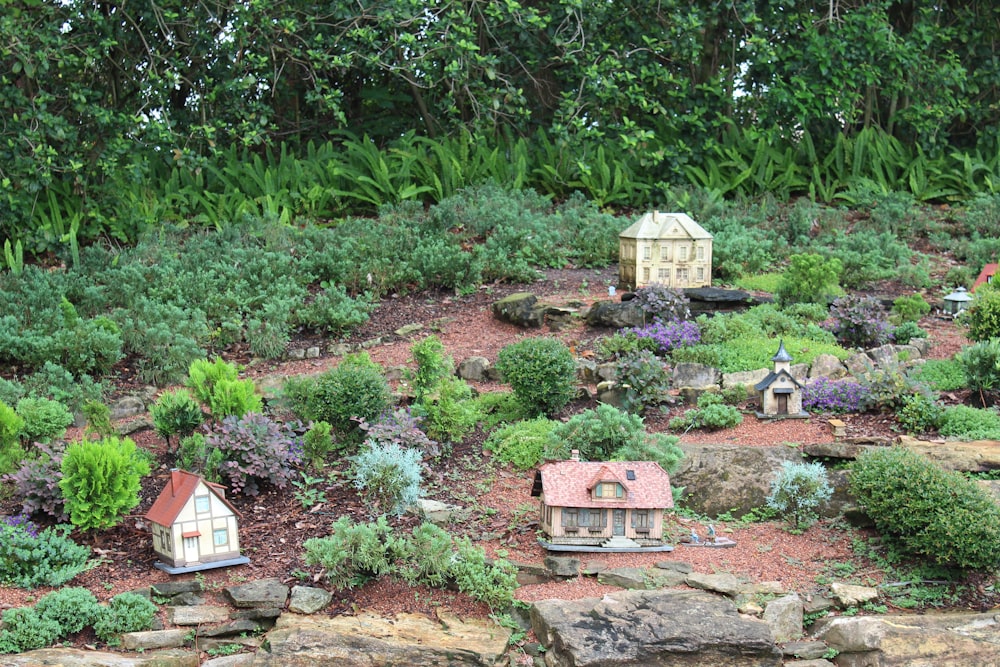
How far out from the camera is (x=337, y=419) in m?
8.18

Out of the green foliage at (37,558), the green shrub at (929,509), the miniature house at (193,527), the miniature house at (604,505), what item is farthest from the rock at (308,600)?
the green shrub at (929,509)

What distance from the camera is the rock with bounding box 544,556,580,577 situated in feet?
22.1

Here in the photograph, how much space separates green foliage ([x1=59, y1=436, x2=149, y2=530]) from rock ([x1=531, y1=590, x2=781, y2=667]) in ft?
8.54

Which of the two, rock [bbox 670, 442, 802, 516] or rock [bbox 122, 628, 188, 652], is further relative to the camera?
rock [bbox 670, 442, 802, 516]

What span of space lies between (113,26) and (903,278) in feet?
33.5

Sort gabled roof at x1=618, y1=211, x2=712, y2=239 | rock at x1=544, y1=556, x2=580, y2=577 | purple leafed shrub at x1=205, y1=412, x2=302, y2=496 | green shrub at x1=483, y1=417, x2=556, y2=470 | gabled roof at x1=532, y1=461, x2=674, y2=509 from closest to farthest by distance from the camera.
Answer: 1. rock at x1=544, y1=556, x2=580, y2=577
2. gabled roof at x1=532, y1=461, x2=674, y2=509
3. purple leafed shrub at x1=205, y1=412, x2=302, y2=496
4. green shrub at x1=483, y1=417, x2=556, y2=470
5. gabled roof at x1=618, y1=211, x2=712, y2=239

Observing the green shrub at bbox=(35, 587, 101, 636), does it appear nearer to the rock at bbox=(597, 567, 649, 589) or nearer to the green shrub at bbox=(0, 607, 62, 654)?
the green shrub at bbox=(0, 607, 62, 654)

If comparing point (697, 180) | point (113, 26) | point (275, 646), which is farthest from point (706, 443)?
point (113, 26)

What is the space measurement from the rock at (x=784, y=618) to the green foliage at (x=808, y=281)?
17.6ft

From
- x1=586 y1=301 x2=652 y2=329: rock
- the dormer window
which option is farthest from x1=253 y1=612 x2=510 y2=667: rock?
x1=586 y1=301 x2=652 y2=329: rock

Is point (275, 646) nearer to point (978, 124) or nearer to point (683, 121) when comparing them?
point (683, 121)

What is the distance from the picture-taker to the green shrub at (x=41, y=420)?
8031 mm

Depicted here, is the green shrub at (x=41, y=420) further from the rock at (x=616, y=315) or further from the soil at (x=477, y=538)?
the rock at (x=616, y=315)

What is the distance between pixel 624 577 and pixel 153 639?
2726 millimetres
